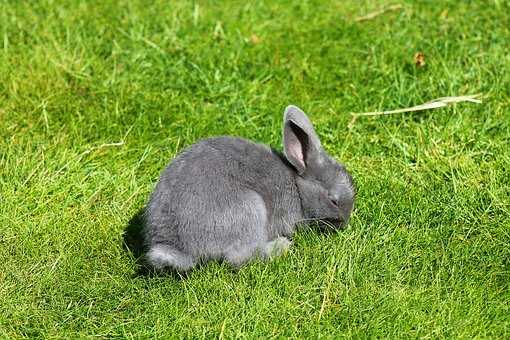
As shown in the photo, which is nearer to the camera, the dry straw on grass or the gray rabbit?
the gray rabbit

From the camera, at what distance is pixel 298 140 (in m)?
4.89

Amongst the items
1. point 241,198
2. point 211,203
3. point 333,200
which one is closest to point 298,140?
point 333,200

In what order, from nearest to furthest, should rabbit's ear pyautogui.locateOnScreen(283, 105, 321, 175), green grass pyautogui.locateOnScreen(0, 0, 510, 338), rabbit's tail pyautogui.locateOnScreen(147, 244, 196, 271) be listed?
green grass pyautogui.locateOnScreen(0, 0, 510, 338) → rabbit's tail pyautogui.locateOnScreen(147, 244, 196, 271) → rabbit's ear pyautogui.locateOnScreen(283, 105, 321, 175)

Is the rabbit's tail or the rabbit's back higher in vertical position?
the rabbit's back

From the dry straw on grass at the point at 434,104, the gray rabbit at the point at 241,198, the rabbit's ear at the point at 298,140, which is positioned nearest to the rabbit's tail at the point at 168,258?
the gray rabbit at the point at 241,198

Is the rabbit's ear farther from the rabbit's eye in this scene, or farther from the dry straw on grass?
the dry straw on grass

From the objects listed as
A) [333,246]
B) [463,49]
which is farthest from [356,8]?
[333,246]

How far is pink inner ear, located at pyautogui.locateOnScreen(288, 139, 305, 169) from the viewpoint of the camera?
16.0 ft

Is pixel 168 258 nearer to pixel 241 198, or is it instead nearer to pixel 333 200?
pixel 241 198

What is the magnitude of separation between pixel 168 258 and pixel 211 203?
1.10 feet

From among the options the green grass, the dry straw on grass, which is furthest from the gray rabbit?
the dry straw on grass

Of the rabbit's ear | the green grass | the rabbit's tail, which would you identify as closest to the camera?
the green grass

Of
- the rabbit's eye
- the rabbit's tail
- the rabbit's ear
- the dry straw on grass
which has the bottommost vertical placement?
the rabbit's tail

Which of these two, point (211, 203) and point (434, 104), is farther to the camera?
point (434, 104)
